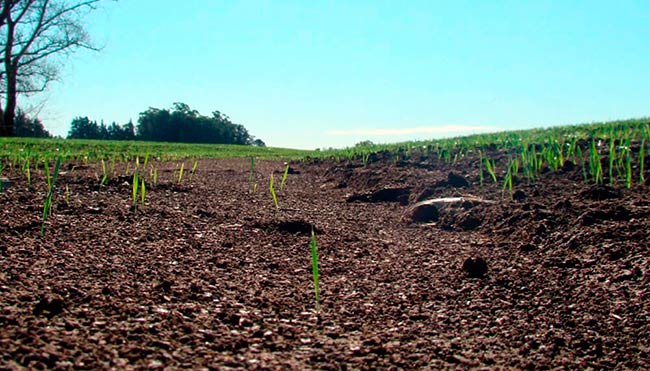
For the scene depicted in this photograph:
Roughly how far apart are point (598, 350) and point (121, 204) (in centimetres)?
283

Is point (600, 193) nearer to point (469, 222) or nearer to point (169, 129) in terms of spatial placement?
point (469, 222)

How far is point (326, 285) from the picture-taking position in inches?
83.7

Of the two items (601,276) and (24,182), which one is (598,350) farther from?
(24,182)

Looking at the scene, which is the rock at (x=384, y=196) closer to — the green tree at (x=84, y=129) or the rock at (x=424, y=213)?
the rock at (x=424, y=213)

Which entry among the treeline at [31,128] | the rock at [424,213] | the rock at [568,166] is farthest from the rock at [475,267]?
the treeline at [31,128]

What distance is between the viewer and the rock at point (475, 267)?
2.28 meters

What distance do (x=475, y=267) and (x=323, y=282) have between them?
2.15 ft

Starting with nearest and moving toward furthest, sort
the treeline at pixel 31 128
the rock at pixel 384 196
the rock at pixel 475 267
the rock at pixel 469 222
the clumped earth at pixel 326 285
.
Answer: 1. the clumped earth at pixel 326 285
2. the rock at pixel 475 267
3. the rock at pixel 469 222
4. the rock at pixel 384 196
5. the treeline at pixel 31 128

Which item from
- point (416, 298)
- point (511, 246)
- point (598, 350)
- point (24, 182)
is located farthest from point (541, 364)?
point (24, 182)

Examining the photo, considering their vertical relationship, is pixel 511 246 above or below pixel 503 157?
below

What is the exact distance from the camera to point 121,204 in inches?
135

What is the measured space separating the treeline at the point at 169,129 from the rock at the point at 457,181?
104 feet

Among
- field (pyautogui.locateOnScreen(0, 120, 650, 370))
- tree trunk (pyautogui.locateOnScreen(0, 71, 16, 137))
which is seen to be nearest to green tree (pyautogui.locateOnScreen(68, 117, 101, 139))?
tree trunk (pyautogui.locateOnScreen(0, 71, 16, 137))

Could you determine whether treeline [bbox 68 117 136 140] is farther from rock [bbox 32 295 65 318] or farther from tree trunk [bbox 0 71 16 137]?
rock [bbox 32 295 65 318]
